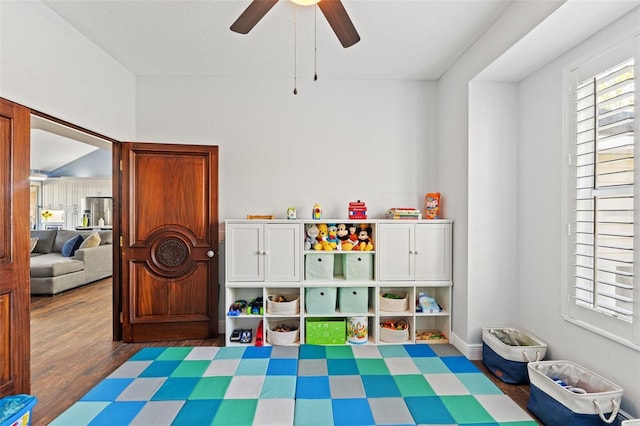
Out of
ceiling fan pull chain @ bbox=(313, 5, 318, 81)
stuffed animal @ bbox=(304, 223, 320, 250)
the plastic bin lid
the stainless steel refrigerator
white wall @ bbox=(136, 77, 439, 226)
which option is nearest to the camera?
the plastic bin lid

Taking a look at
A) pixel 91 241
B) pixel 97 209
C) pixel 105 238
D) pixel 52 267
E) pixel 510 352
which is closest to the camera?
pixel 510 352

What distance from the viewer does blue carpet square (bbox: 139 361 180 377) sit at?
244 cm

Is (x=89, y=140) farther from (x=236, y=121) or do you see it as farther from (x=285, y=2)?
(x=285, y=2)

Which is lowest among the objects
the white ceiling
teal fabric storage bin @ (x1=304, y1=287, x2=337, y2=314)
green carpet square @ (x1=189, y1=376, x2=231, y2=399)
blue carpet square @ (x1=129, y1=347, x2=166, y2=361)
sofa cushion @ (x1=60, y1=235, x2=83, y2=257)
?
blue carpet square @ (x1=129, y1=347, x2=166, y2=361)

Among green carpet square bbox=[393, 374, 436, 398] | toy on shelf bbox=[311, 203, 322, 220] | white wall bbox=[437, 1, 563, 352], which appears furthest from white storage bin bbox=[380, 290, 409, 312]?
toy on shelf bbox=[311, 203, 322, 220]

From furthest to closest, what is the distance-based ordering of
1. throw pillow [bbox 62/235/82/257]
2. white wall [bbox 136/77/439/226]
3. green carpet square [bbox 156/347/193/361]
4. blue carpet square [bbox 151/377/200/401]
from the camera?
Answer: throw pillow [bbox 62/235/82/257]
white wall [bbox 136/77/439/226]
green carpet square [bbox 156/347/193/361]
blue carpet square [bbox 151/377/200/401]

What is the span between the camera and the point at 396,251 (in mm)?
2982

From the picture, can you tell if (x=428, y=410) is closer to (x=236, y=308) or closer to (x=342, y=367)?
(x=342, y=367)

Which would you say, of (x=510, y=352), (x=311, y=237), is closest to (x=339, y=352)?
(x=311, y=237)

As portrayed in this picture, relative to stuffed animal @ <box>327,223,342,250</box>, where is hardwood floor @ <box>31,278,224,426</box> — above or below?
below

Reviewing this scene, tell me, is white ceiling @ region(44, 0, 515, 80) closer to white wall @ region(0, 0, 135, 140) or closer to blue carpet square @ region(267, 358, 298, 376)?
white wall @ region(0, 0, 135, 140)

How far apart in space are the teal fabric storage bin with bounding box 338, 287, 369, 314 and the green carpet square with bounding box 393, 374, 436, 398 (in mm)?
718

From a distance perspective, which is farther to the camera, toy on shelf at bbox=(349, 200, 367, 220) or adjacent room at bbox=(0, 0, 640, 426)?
toy on shelf at bbox=(349, 200, 367, 220)

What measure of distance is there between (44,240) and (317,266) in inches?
249
